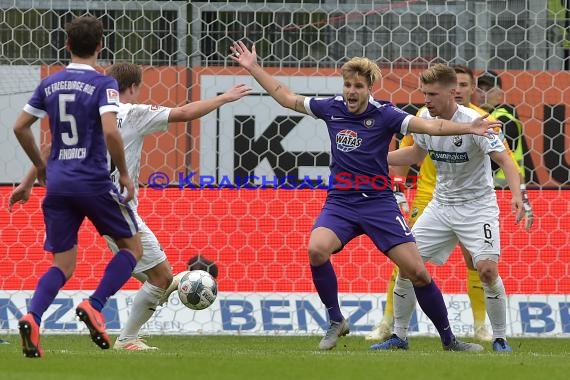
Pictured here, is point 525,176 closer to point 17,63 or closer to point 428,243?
point 428,243

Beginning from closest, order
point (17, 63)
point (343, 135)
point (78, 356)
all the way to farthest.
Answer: point (78, 356) → point (343, 135) → point (17, 63)

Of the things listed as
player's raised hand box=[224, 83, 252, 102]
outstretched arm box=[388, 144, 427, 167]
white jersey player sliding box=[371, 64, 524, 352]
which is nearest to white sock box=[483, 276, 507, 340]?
white jersey player sliding box=[371, 64, 524, 352]

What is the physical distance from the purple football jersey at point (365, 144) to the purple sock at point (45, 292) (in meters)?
1.99

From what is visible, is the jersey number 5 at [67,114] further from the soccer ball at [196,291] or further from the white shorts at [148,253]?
the soccer ball at [196,291]

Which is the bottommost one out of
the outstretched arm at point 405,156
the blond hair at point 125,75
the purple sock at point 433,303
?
the purple sock at point 433,303

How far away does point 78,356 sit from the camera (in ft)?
20.7

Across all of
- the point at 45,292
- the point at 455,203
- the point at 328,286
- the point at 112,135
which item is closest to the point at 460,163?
the point at 455,203

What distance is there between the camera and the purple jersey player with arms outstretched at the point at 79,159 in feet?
19.7

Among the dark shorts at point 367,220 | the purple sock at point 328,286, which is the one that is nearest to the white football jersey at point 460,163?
the dark shorts at point 367,220

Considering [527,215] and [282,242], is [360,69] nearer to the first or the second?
[527,215]

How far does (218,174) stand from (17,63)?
176cm

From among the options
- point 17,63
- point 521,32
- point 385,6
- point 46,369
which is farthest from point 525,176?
point 46,369

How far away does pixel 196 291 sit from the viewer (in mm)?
7938

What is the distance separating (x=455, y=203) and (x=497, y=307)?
0.72 metres
